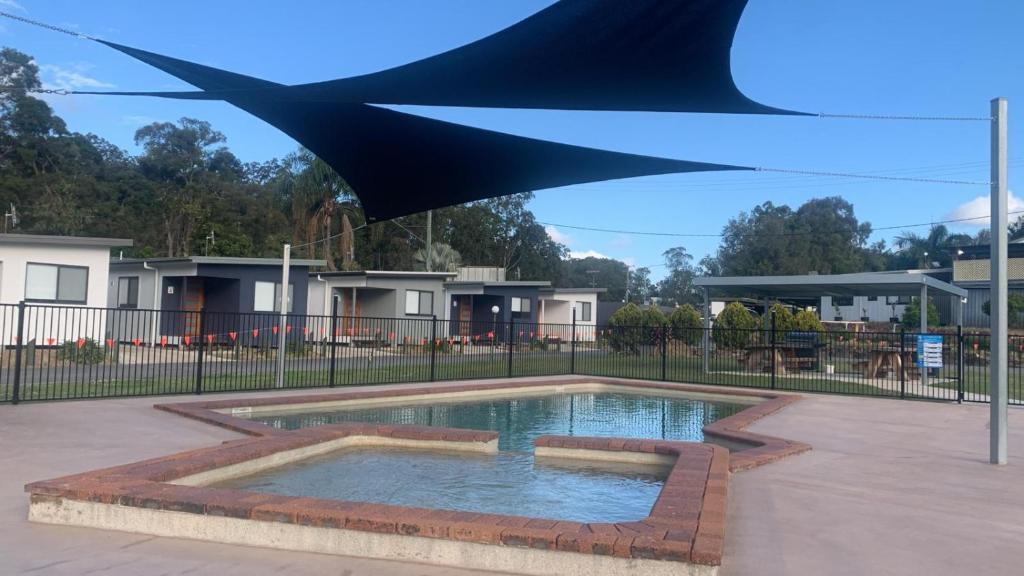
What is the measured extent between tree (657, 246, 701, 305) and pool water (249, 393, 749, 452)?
256 feet

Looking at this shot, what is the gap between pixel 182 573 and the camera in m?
4.47

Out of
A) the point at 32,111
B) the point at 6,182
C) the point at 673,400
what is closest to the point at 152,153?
the point at 32,111

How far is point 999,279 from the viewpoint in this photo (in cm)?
823

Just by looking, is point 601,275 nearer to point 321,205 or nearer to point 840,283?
point 321,205

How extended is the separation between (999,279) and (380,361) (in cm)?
1498

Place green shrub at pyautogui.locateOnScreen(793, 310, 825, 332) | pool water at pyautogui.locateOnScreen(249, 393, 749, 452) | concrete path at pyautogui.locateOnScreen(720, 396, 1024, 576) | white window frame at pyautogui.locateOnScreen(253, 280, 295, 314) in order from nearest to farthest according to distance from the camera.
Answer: concrete path at pyautogui.locateOnScreen(720, 396, 1024, 576), pool water at pyautogui.locateOnScreen(249, 393, 749, 452), green shrub at pyautogui.locateOnScreen(793, 310, 825, 332), white window frame at pyautogui.locateOnScreen(253, 280, 295, 314)

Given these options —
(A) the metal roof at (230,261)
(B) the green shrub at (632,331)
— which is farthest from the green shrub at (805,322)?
(A) the metal roof at (230,261)

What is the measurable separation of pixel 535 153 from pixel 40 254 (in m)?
18.5

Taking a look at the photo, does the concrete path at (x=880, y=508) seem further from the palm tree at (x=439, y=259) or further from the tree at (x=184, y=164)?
the tree at (x=184, y=164)

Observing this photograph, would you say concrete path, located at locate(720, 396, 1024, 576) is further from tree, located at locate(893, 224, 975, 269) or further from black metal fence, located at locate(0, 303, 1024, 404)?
tree, located at locate(893, 224, 975, 269)

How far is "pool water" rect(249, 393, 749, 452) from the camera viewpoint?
11.5m

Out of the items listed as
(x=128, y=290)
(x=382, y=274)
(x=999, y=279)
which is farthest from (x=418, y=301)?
(x=999, y=279)

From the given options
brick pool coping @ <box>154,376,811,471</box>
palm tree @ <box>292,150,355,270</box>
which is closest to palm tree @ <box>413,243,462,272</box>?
palm tree @ <box>292,150,355,270</box>

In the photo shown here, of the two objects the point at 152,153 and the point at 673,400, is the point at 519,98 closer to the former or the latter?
the point at 673,400
